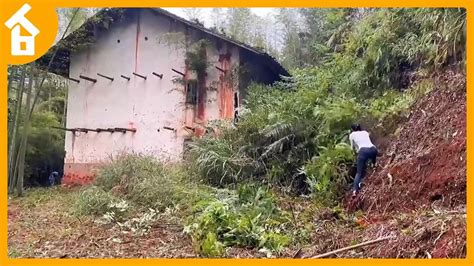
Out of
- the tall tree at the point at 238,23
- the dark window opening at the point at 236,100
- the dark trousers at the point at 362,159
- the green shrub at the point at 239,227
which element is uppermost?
the tall tree at the point at 238,23

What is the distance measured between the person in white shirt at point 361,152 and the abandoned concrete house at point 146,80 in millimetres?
6413

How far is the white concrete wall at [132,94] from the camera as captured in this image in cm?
1361

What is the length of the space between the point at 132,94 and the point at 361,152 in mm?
9088

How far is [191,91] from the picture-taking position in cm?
1370

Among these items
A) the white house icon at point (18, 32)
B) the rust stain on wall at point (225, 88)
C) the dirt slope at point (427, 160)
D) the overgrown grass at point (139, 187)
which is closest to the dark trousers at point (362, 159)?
the dirt slope at point (427, 160)

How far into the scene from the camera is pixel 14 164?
12.5m

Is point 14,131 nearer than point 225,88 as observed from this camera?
Yes

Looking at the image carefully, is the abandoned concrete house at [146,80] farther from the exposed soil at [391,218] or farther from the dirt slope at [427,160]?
the dirt slope at [427,160]

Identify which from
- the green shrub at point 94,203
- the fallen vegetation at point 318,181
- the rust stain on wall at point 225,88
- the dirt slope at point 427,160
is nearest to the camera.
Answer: the fallen vegetation at point 318,181

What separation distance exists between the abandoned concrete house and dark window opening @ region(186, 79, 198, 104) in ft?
0.04

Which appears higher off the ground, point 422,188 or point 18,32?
point 18,32

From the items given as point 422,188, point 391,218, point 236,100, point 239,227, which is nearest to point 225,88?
point 236,100

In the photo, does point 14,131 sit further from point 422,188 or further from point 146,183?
point 422,188

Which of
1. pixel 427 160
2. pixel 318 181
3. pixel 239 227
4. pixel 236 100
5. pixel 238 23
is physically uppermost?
pixel 238 23
